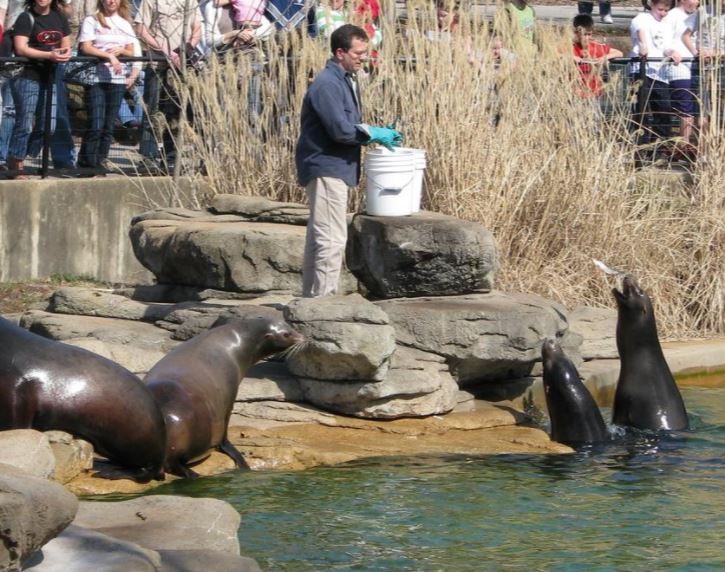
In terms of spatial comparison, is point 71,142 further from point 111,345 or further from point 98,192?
point 111,345

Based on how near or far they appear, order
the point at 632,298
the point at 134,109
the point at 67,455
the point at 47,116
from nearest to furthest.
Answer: the point at 67,455, the point at 632,298, the point at 47,116, the point at 134,109

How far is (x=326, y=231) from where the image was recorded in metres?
8.87

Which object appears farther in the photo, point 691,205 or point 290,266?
point 691,205

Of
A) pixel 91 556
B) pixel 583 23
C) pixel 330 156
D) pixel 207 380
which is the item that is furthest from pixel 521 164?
pixel 91 556

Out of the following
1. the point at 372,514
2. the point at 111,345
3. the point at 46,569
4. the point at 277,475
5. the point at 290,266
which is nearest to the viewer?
the point at 46,569

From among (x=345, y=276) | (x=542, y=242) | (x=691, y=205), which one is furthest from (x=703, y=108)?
(x=345, y=276)

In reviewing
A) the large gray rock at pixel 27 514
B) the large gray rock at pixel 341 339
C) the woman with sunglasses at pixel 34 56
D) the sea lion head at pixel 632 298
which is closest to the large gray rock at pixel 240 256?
the large gray rock at pixel 341 339

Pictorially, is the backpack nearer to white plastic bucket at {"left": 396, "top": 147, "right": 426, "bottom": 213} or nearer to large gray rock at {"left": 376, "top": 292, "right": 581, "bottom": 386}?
white plastic bucket at {"left": 396, "top": 147, "right": 426, "bottom": 213}

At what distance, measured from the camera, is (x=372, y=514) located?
660 cm

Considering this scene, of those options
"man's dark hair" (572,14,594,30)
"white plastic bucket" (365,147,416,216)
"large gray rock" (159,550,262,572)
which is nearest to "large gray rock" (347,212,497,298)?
"white plastic bucket" (365,147,416,216)

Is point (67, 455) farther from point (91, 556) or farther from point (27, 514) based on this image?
point (27, 514)

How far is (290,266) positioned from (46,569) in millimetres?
5141

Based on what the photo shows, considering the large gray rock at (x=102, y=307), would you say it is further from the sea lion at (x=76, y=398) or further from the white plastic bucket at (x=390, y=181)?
the sea lion at (x=76, y=398)

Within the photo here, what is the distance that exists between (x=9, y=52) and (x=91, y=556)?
25.5 feet
